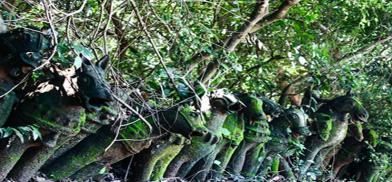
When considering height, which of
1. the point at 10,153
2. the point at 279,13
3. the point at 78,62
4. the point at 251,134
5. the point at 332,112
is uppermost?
the point at 78,62

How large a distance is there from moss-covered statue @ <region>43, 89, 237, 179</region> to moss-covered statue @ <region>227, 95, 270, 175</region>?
0.50m

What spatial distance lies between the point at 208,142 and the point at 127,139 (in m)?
0.51

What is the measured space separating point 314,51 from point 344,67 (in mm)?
469

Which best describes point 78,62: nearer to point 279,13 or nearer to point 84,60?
point 84,60

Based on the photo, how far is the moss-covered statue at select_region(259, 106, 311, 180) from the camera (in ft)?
12.1

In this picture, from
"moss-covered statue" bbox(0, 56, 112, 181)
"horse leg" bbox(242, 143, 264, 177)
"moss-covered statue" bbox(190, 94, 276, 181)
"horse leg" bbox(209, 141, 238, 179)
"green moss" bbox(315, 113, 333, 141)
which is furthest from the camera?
"green moss" bbox(315, 113, 333, 141)

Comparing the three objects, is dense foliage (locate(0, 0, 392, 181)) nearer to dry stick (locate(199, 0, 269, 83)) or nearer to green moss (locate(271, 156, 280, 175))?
dry stick (locate(199, 0, 269, 83))

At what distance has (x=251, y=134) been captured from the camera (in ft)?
11.0

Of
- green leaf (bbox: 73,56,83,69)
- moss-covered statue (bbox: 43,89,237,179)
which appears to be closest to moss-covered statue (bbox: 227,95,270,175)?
moss-covered statue (bbox: 43,89,237,179)

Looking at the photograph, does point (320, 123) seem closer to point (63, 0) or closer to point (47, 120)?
point (63, 0)

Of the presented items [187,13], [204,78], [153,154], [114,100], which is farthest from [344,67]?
[114,100]

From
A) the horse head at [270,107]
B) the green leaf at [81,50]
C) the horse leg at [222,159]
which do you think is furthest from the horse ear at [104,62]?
the horse head at [270,107]

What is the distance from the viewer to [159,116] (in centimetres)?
271

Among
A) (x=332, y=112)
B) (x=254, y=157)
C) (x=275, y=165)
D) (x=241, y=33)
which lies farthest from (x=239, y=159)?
(x=332, y=112)
